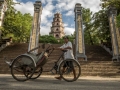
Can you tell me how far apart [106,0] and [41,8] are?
837cm

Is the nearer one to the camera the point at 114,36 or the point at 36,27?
the point at 114,36

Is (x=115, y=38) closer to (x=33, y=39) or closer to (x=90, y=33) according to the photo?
(x=33, y=39)

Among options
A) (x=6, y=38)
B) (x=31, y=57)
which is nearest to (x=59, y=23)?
(x=6, y=38)

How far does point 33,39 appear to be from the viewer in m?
15.1

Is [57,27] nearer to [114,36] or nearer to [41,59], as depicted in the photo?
[114,36]

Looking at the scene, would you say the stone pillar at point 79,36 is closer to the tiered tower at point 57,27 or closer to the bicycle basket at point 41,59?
the bicycle basket at point 41,59

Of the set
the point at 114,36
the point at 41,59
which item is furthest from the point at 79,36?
the point at 41,59

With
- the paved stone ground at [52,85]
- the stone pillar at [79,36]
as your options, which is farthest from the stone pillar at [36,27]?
the paved stone ground at [52,85]

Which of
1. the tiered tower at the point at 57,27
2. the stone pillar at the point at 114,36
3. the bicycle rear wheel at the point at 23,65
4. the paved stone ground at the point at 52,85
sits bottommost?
the paved stone ground at the point at 52,85

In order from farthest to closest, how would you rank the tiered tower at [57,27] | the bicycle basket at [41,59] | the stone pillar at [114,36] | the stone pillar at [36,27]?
the tiered tower at [57,27]
the stone pillar at [36,27]
the stone pillar at [114,36]
the bicycle basket at [41,59]

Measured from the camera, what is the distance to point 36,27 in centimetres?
1603

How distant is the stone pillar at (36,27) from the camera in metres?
14.8

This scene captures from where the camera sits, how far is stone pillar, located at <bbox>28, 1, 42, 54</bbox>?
14.8m

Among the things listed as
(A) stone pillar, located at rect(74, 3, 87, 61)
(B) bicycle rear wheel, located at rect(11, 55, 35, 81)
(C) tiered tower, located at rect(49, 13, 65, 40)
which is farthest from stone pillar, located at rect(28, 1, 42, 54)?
(C) tiered tower, located at rect(49, 13, 65, 40)
